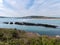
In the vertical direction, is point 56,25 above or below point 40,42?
above

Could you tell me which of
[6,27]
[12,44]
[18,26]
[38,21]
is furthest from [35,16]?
[12,44]

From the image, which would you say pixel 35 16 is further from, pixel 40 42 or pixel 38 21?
pixel 40 42

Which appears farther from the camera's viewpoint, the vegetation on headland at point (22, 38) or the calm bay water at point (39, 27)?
the calm bay water at point (39, 27)

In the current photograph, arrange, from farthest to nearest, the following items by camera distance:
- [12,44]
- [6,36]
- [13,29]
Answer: [13,29] → [6,36] → [12,44]

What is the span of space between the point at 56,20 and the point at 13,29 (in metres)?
1.04

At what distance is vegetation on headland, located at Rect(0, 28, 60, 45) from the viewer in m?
2.68

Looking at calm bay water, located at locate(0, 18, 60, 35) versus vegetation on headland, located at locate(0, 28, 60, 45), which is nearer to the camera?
vegetation on headland, located at locate(0, 28, 60, 45)

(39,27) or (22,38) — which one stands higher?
(39,27)

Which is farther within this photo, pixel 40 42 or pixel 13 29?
pixel 13 29

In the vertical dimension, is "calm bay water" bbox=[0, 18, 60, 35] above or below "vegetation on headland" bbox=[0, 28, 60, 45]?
above

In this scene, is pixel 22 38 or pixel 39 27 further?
pixel 39 27

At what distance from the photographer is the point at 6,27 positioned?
3.39 m

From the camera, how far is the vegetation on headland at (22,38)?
2678 mm

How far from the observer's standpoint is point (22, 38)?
2.98m
